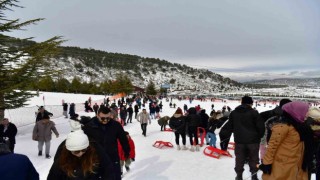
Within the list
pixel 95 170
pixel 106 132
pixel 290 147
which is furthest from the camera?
pixel 106 132

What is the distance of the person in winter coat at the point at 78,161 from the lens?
2.80 meters

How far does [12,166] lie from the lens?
2.79 m

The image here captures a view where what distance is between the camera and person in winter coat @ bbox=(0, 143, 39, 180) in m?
2.75

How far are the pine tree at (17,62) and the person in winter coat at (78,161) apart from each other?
13241mm

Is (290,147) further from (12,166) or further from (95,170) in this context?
(12,166)

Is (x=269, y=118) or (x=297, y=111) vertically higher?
(x=297, y=111)

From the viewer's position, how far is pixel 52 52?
53.3 feet

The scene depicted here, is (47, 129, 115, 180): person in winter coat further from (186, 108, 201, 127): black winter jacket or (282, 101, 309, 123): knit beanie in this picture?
(186, 108, 201, 127): black winter jacket

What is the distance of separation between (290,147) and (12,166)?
3.06 metres

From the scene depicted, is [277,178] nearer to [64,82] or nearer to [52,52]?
[52,52]

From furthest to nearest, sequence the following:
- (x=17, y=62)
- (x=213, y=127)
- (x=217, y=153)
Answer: (x=17, y=62) → (x=213, y=127) → (x=217, y=153)

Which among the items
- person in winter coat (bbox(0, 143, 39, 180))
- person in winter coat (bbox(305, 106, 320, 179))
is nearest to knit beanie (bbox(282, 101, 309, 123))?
person in winter coat (bbox(305, 106, 320, 179))

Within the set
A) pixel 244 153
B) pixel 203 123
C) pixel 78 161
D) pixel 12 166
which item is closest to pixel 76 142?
pixel 78 161

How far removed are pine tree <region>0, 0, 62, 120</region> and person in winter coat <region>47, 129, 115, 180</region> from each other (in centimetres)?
1324
